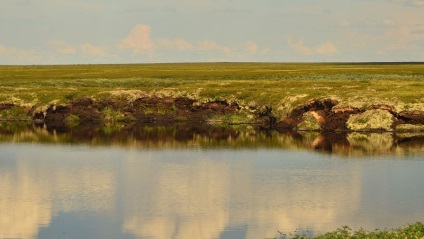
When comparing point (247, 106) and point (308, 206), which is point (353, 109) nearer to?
point (247, 106)

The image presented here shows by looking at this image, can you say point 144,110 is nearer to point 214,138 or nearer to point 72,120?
point 72,120

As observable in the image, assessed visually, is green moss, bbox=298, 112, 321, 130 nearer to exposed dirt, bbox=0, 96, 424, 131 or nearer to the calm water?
the calm water

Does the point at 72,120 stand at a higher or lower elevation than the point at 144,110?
lower

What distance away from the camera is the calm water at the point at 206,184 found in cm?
4091

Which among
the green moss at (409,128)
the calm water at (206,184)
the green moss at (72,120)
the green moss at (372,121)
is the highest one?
the green moss at (372,121)

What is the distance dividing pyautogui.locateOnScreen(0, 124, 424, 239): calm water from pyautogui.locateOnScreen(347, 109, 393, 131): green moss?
14.7 ft

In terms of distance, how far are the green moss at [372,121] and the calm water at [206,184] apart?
449 cm

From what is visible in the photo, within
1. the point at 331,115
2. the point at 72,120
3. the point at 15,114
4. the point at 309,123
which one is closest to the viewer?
the point at 331,115

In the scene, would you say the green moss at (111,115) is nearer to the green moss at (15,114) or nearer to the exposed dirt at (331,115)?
the green moss at (15,114)

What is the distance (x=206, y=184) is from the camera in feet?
175

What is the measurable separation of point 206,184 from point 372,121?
4114 centimetres

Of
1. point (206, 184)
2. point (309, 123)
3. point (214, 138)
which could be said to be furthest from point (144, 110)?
point (206, 184)

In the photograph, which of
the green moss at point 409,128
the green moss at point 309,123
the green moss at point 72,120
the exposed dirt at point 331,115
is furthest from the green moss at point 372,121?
the green moss at point 72,120

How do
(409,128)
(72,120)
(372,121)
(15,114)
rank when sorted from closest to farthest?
(409,128) → (372,121) → (72,120) → (15,114)
